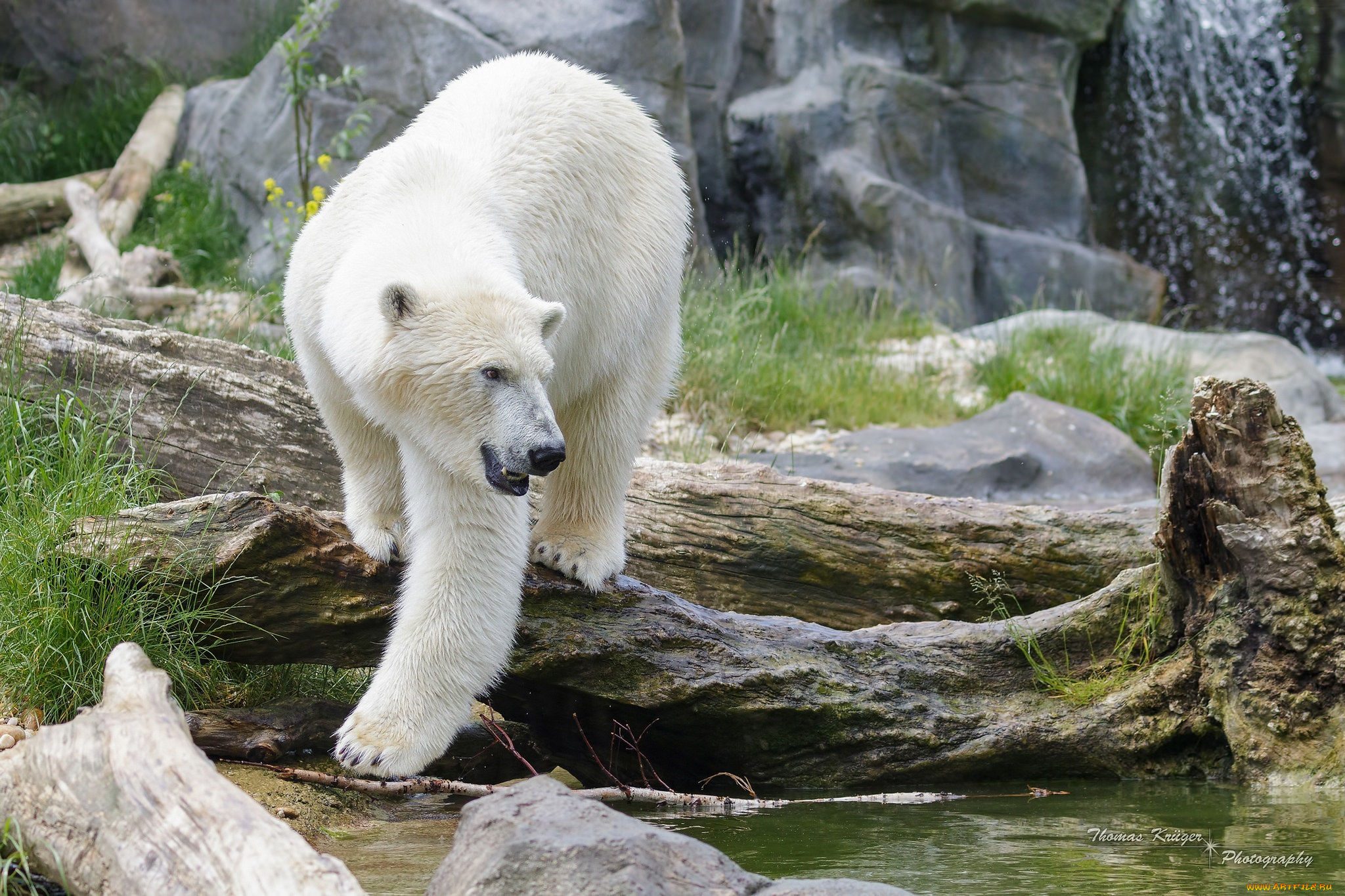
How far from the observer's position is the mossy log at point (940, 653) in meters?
2.90

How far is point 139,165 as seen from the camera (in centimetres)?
967

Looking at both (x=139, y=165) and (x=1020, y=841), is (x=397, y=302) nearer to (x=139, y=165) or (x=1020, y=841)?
(x=1020, y=841)

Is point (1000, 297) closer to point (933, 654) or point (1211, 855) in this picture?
point (933, 654)

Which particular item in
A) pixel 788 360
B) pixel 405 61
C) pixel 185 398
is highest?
pixel 405 61

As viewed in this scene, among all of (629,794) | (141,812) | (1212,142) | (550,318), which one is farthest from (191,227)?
(1212,142)

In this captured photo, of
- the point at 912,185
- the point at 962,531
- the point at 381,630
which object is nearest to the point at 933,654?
the point at 962,531

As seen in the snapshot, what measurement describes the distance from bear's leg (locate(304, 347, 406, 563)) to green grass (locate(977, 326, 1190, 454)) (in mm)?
5526

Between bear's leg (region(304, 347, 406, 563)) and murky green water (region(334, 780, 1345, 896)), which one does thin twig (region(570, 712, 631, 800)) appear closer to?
murky green water (region(334, 780, 1345, 896))

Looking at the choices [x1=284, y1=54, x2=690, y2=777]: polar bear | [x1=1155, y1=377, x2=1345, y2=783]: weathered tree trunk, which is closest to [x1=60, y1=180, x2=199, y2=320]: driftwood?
[x1=284, y1=54, x2=690, y2=777]: polar bear

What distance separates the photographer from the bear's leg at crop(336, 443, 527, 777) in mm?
2643

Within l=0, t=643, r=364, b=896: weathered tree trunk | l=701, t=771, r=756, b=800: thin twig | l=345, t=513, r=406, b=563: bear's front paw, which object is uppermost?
l=0, t=643, r=364, b=896: weathered tree trunk

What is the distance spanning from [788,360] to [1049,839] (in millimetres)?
5298

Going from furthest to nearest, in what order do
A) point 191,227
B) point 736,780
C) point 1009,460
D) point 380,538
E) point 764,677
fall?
point 191,227, point 1009,460, point 736,780, point 764,677, point 380,538

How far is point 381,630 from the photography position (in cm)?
297
